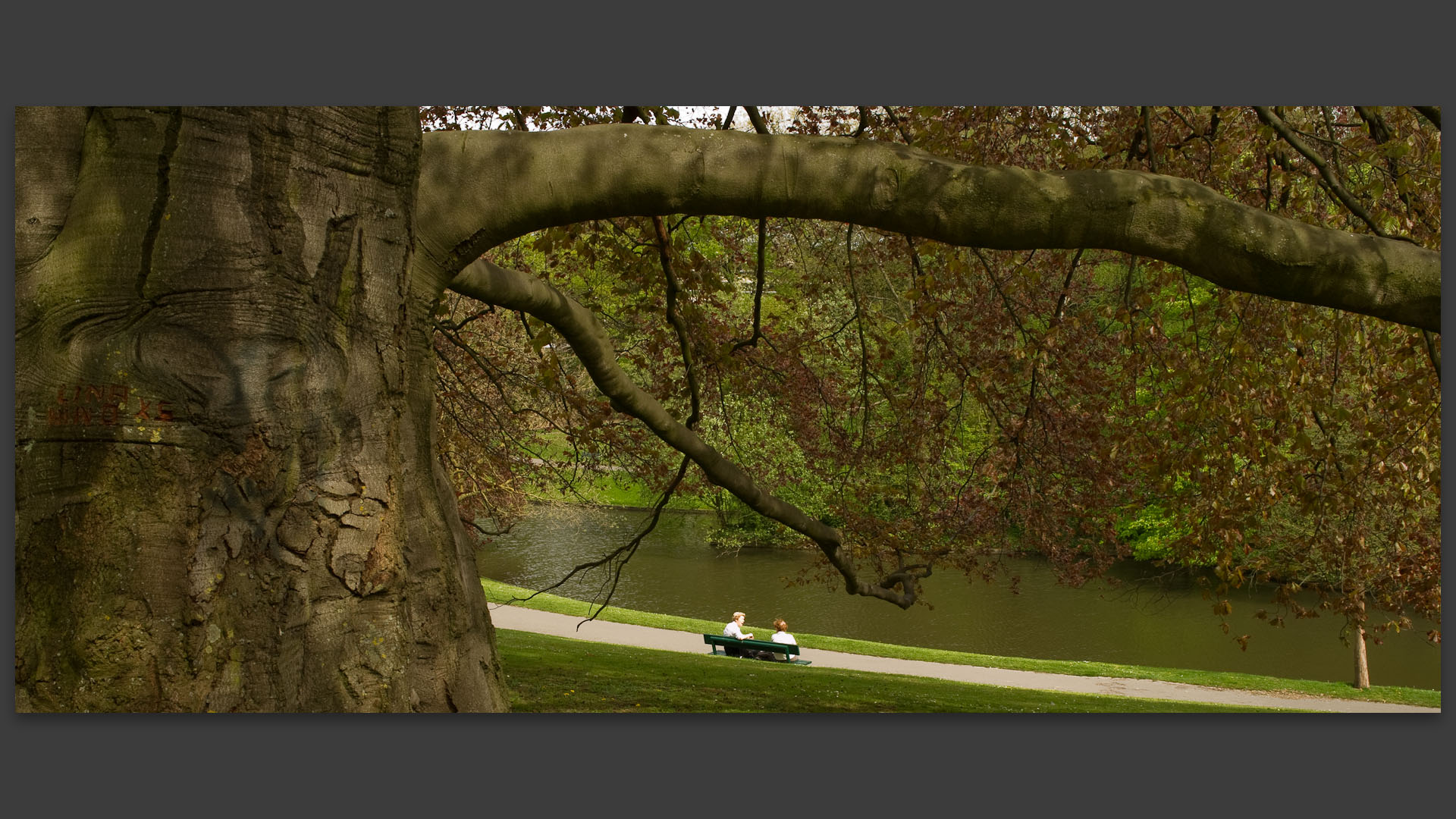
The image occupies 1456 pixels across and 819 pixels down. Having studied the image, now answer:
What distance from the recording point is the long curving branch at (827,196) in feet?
8.60

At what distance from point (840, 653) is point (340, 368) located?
906 centimetres

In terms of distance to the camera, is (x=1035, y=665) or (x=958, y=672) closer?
(x=958, y=672)

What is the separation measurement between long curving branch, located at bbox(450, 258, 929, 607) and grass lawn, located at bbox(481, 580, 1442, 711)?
244 centimetres

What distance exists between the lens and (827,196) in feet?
8.66

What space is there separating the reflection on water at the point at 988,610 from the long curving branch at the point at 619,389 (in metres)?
5.28

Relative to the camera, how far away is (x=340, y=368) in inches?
91.1

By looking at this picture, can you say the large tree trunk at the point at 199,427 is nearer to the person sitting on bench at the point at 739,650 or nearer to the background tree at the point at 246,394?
the background tree at the point at 246,394

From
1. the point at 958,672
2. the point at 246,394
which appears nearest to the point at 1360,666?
the point at 958,672

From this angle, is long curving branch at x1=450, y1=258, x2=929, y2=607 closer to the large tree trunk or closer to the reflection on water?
the large tree trunk

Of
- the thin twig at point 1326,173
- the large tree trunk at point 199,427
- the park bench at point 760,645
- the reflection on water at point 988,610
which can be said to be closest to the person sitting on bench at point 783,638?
the park bench at point 760,645

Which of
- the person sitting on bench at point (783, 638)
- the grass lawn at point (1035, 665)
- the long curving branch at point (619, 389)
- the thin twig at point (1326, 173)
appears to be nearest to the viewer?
the thin twig at point (1326, 173)

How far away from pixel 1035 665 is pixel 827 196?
906 centimetres

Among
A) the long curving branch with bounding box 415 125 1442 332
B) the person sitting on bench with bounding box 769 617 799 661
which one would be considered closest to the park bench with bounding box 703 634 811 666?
the person sitting on bench with bounding box 769 617 799 661

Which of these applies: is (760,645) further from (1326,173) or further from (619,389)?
(1326,173)
